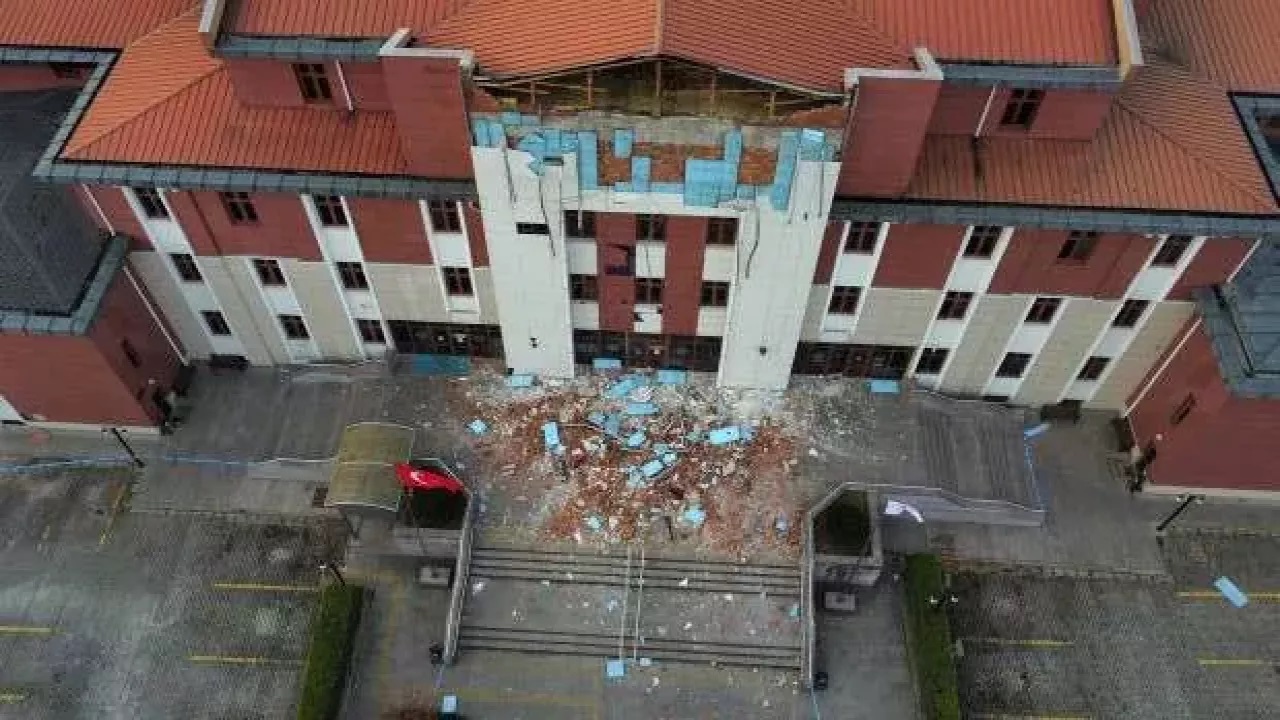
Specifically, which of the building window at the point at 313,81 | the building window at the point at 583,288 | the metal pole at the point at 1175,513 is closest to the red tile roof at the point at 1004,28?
the building window at the point at 583,288

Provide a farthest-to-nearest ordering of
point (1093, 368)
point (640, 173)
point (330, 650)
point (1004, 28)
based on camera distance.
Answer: point (1093, 368), point (330, 650), point (1004, 28), point (640, 173)

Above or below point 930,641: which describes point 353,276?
above

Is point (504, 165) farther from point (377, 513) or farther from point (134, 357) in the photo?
point (134, 357)

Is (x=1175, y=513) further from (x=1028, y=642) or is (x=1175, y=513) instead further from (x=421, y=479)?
(x=421, y=479)

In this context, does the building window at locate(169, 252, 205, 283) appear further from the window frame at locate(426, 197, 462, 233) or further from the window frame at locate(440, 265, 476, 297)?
the window frame at locate(426, 197, 462, 233)

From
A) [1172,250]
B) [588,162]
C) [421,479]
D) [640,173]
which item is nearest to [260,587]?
[421,479]

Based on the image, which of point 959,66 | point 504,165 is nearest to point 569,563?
point 504,165

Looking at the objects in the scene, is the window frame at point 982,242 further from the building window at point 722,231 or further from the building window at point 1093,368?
the building window at point 722,231
